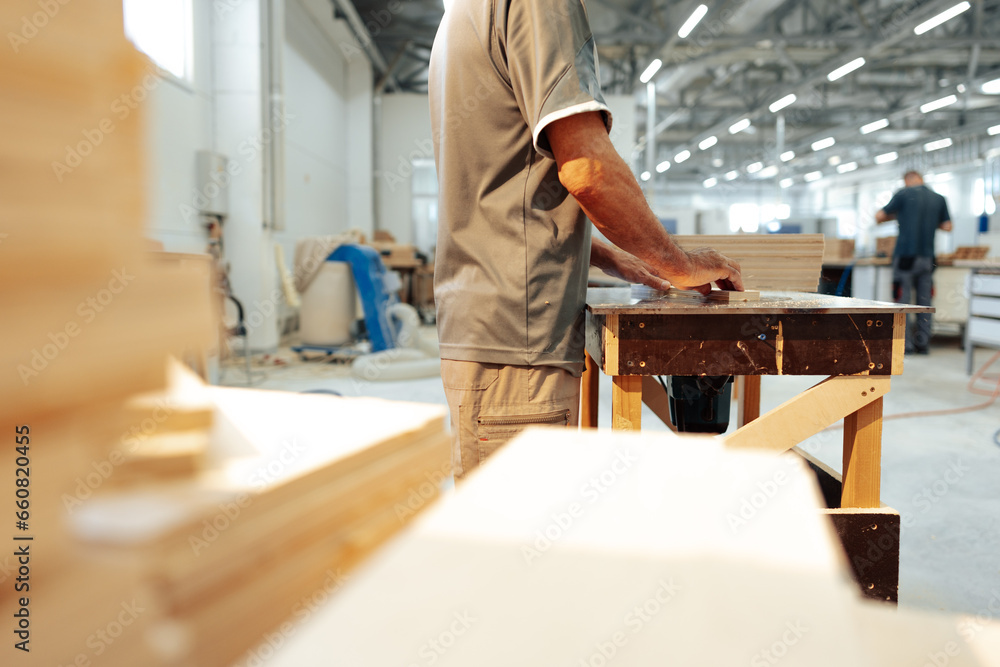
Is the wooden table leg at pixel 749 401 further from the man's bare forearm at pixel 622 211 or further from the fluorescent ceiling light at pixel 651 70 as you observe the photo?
the fluorescent ceiling light at pixel 651 70

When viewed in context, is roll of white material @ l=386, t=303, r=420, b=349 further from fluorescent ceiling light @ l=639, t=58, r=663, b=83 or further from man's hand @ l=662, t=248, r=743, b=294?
fluorescent ceiling light @ l=639, t=58, r=663, b=83

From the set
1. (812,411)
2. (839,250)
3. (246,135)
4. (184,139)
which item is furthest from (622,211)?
(839,250)

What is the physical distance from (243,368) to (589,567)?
19.5 feet

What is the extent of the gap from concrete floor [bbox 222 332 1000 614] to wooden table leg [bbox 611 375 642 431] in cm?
121

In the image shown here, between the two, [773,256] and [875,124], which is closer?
[773,256]

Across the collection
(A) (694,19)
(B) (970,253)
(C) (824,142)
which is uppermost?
(C) (824,142)

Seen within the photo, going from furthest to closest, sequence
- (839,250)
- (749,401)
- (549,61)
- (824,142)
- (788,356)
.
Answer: (824,142)
(839,250)
(749,401)
(788,356)
(549,61)

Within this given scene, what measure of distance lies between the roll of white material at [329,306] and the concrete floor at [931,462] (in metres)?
0.49

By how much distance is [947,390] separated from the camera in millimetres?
5082

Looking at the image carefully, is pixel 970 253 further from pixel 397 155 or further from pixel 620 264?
pixel 397 155

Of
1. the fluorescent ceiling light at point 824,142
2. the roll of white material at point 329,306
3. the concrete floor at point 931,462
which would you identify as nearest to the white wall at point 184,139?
the roll of white material at point 329,306

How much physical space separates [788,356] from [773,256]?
964 millimetres

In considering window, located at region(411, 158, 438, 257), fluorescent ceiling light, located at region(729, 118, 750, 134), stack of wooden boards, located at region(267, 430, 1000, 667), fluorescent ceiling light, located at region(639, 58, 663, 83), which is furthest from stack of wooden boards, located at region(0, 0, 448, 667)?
fluorescent ceiling light, located at region(729, 118, 750, 134)

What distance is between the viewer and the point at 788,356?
5.01ft
